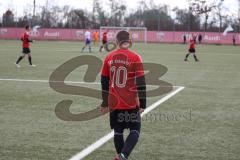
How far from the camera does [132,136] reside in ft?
20.2

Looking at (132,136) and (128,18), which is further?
(128,18)

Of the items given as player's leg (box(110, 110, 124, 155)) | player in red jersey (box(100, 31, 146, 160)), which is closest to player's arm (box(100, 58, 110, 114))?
player in red jersey (box(100, 31, 146, 160))

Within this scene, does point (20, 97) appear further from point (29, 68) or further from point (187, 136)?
point (29, 68)

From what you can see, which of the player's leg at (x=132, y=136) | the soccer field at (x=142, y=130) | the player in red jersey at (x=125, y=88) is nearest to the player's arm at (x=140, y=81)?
the player in red jersey at (x=125, y=88)

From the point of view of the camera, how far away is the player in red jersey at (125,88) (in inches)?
240

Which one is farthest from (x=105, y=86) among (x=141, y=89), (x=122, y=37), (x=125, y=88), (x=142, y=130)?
(x=142, y=130)

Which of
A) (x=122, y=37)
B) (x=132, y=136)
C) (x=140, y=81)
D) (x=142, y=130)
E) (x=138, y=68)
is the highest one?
(x=122, y=37)

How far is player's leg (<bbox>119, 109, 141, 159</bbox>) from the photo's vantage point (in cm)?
611

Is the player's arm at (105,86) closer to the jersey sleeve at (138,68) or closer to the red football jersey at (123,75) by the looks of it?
the red football jersey at (123,75)

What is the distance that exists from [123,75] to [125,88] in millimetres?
183

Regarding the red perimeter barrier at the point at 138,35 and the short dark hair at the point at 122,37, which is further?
the red perimeter barrier at the point at 138,35

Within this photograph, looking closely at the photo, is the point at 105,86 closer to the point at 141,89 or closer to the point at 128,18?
the point at 141,89

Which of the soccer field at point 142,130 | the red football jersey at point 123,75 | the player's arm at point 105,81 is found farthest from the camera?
the soccer field at point 142,130

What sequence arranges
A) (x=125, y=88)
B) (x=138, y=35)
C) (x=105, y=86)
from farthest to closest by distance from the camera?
(x=138, y=35), (x=105, y=86), (x=125, y=88)
